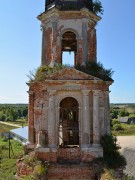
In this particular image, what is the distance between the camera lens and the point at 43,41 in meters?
12.0

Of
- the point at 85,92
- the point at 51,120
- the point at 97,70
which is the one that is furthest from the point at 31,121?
the point at 97,70

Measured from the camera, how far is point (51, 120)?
35.1 feet

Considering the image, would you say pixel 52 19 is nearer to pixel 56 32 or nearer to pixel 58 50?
pixel 56 32

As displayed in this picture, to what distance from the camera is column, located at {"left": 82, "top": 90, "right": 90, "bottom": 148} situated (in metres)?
10.6

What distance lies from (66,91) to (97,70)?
155cm

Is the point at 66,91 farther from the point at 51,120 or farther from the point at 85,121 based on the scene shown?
the point at 85,121

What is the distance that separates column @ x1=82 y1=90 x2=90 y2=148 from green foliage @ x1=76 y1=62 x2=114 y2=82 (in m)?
0.87

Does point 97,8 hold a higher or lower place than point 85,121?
higher

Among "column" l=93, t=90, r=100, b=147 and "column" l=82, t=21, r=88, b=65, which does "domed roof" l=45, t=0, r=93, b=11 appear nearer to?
"column" l=82, t=21, r=88, b=65

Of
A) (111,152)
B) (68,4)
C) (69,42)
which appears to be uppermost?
(68,4)

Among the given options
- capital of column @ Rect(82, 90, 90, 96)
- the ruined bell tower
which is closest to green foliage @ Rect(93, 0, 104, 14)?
the ruined bell tower

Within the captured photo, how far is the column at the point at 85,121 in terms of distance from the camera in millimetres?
10641

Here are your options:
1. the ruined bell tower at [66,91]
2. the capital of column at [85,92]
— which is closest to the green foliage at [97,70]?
the ruined bell tower at [66,91]

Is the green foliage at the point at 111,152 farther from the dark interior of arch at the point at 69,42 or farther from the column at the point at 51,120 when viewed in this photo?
the dark interior of arch at the point at 69,42
